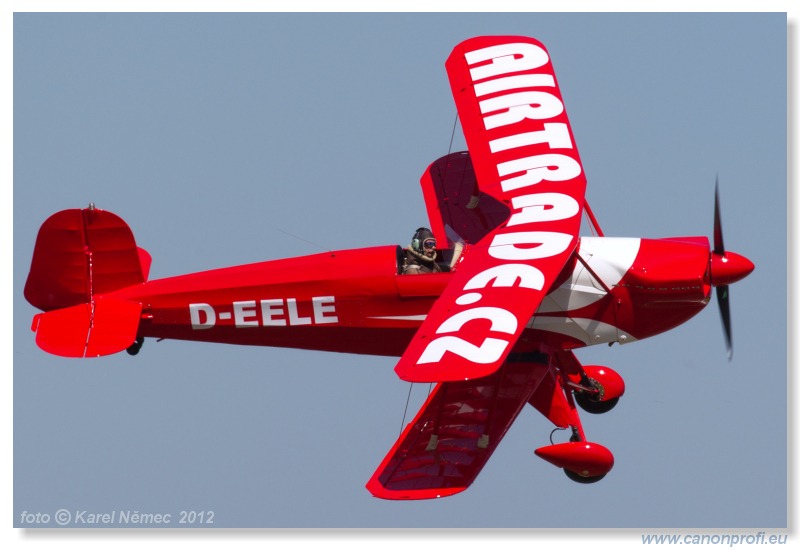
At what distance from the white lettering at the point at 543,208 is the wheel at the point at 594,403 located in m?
2.48

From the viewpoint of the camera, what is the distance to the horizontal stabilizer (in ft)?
62.2

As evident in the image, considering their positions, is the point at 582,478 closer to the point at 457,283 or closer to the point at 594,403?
the point at 594,403

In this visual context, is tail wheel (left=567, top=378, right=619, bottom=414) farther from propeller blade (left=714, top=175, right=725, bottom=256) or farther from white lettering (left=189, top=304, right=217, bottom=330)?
white lettering (left=189, top=304, right=217, bottom=330)

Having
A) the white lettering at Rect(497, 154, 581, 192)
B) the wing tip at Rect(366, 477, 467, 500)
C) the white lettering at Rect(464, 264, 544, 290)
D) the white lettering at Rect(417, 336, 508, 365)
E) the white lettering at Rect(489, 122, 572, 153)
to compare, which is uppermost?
the white lettering at Rect(489, 122, 572, 153)

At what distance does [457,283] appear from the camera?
58.8 ft

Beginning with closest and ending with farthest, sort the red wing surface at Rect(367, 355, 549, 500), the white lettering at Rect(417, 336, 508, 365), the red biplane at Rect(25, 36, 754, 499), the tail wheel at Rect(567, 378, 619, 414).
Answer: the white lettering at Rect(417, 336, 508, 365), the red wing surface at Rect(367, 355, 549, 500), the red biplane at Rect(25, 36, 754, 499), the tail wheel at Rect(567, 378, 619, 414)

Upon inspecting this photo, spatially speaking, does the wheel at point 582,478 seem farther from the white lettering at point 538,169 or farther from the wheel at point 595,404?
the white lettering at point 538,169

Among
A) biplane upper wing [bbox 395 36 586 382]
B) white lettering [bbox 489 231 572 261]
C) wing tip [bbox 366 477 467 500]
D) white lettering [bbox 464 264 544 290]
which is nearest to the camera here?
biplane upper wing [bbox 395 36 586 382]

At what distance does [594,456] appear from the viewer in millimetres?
18547

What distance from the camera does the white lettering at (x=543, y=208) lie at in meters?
18.5

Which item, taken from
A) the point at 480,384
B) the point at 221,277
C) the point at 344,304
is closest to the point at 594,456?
the point at 480,384

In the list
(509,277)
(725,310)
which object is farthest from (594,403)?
(509,277)

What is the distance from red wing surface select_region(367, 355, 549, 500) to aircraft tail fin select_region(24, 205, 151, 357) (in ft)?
9.96

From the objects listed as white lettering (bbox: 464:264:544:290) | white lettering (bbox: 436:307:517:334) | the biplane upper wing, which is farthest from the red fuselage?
white lettering (bbox: 436:307:517:334)
